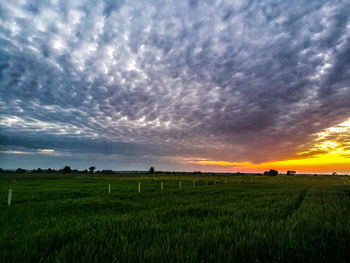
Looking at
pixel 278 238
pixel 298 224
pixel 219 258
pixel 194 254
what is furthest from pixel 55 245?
pixel 298 224

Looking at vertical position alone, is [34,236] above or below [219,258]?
below

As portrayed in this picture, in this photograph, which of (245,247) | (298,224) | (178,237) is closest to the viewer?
(245,247)

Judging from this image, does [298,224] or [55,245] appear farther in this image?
[298,224]

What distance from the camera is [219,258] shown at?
3799 mm

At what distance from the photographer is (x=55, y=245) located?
501cm

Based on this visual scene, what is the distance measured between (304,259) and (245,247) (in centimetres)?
113

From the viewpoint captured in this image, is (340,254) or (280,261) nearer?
(280,261)

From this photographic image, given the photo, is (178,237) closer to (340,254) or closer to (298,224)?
(340,254)

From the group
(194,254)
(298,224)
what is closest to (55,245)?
(194,254)

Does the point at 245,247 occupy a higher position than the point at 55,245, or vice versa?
the point at 245,247

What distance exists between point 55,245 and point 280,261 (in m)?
5.46

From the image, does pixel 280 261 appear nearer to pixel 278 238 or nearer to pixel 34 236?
pixel 278 238

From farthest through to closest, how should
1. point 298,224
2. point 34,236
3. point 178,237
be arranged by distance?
point 298,224
point 34,236
point 178,237

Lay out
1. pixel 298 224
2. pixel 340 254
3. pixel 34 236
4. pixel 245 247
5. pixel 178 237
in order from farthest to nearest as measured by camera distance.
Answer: pixel 298 224
pixel 34 236
pixel 178 237
pixel 245 247
pixel 340 254
